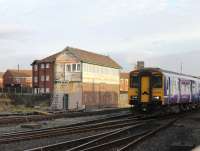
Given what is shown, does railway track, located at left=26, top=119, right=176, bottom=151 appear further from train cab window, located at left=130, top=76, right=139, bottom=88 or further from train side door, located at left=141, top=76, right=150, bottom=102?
train cab window, located at left=130, top=76, right=139, bottom=88

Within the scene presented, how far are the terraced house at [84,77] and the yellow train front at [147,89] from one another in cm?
2977

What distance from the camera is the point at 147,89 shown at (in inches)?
1124

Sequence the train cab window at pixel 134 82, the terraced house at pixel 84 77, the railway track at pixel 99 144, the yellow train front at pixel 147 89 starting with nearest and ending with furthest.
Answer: the railway track at pixel 99 144, the yellow train front at pixel 147 89, the train cab window at pixel 134 82, the terraced house at pixel 84 77

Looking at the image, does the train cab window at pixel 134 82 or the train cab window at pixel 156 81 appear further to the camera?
the train cab window at pixel 134 82

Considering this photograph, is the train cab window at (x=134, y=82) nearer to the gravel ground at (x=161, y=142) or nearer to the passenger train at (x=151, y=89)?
the passenger train at (x=151, y=89)

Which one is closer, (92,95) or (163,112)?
(163,112)

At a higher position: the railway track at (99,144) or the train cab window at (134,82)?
the train cab window at (134,82)

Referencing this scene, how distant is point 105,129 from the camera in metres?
20.7

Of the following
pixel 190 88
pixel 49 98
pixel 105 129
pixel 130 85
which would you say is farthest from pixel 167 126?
pixel 49 98

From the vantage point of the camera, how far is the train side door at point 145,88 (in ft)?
93.1

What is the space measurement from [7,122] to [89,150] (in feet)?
39.4

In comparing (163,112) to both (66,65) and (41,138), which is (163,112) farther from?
(66,65)

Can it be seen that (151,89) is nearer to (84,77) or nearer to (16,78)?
(84,77)

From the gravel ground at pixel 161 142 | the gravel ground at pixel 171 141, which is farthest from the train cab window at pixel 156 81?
the gravel ground at pixel 161 142
